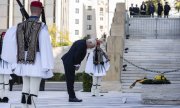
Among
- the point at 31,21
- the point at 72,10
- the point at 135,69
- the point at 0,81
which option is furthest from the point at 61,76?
the point at 72,10

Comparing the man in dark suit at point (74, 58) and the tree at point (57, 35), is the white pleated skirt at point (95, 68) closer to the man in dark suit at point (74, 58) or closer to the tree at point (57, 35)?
the man in dark suit at point (74, 58)

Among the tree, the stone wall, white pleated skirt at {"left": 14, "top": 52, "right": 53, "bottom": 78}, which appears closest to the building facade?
the tree

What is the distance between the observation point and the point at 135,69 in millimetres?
21781

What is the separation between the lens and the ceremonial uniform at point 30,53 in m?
8.54

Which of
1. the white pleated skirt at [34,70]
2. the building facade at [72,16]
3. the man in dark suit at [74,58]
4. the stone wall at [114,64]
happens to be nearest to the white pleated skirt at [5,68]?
the man in dark suit at [74,58]

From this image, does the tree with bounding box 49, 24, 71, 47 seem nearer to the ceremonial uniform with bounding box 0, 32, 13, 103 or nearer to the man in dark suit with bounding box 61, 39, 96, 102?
the man in dark suit with bounding box 61, 39, 96, 102

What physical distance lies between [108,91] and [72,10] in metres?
98.0

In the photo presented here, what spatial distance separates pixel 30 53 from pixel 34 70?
12.1 inches

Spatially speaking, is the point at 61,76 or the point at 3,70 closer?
the point at 3,70

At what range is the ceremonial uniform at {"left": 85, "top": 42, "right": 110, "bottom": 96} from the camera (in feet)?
53.0

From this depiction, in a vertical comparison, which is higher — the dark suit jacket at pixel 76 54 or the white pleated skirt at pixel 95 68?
the dark suit jacket at pixel 76 54

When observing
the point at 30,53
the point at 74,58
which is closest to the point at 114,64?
Answer: the point at 74,58

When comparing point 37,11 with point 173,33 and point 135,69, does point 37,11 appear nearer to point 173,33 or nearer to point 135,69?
point 135,69

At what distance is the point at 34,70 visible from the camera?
8562mm
